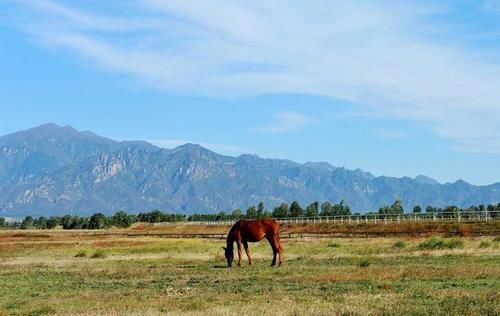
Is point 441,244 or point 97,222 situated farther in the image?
point 97,222

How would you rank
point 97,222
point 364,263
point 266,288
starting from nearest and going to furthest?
1. point 266,288
2. point 364,263
3. point 97,222

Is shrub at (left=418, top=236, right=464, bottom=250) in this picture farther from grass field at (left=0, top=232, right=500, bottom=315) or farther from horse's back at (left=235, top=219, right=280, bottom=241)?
horse's back at (left=235, top=219, right=280, bottom=241)

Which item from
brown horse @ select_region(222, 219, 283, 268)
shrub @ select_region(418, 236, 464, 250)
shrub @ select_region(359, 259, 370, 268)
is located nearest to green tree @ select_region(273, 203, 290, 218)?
shrub @ select_region(418, 236, 464, 250)

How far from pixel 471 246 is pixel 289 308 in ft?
101

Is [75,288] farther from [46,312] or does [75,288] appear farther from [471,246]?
[471,246]

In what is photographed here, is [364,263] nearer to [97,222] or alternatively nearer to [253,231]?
[253,231]

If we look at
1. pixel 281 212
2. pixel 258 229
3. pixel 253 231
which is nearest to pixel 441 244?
pixel 258 229

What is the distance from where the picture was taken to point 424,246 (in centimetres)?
4741

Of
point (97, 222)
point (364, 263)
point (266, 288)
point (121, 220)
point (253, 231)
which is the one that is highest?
point (121, 220)

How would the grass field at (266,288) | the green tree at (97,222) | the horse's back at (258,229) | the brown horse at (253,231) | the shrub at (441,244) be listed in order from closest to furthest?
1. the grass field at (266,288)
2. the brown horse at (253,231)
3. the horse's back at (258,229)
4. the shrub at (441,244)
5. the green tree at (97,222)

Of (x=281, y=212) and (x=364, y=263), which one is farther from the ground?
(x=281, y=212)

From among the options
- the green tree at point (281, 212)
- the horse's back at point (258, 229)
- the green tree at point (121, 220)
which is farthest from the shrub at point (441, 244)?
the green tree at point (121, 220)

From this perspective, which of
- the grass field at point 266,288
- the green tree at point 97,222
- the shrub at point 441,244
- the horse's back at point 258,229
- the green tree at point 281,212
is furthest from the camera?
the green tree at point 97,222

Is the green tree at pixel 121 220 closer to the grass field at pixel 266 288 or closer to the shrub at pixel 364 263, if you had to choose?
the grass field at pixel 266 288
